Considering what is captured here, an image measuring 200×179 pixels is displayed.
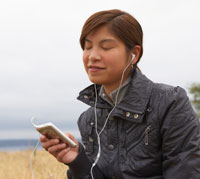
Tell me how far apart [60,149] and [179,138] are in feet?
3.23

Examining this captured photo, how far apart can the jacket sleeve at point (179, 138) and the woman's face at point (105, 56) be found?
480 mm

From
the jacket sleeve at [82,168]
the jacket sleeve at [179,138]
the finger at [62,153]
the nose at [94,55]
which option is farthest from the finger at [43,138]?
the jacket sleeve at [179,138]

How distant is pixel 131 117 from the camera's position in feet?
10.1

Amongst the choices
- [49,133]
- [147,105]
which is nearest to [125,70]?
[147,105]

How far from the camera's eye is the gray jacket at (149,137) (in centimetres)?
296

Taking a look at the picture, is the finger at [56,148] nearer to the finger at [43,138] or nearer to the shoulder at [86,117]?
the finger at [43,138]

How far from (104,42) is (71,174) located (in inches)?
55.5

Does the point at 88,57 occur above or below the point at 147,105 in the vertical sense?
above

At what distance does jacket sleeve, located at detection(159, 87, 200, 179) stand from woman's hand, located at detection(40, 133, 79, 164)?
79 cm

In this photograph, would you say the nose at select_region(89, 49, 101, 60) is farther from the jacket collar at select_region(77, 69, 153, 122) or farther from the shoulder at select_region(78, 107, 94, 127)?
the shoulder at select_region(78, 107, 94, 127)

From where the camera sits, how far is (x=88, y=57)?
3162mm

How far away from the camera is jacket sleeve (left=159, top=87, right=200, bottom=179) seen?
2.91 metres

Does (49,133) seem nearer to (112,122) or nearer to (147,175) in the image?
(112,122)

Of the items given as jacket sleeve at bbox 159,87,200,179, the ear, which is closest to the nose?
the ear
